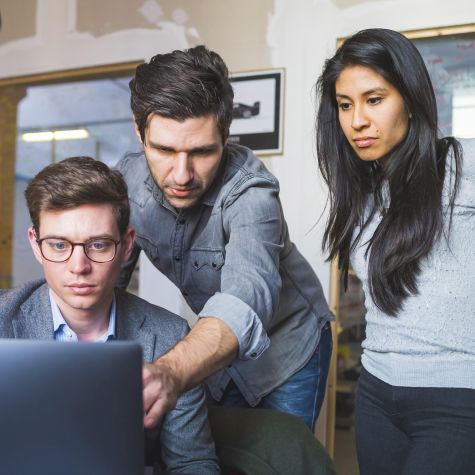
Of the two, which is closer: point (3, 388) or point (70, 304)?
point (3, 388)

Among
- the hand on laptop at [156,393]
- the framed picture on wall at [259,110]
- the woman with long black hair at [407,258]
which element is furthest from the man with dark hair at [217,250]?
the framed picture on wall at [259,110]

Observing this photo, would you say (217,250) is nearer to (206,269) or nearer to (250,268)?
(206,269)

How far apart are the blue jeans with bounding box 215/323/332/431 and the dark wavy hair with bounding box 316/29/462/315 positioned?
431 millimetres

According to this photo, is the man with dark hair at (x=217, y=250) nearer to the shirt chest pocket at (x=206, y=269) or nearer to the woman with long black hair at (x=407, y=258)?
the shirt chest pocket at (x=206, y=269)

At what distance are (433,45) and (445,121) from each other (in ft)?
1.06

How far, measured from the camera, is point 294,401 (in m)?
1.79

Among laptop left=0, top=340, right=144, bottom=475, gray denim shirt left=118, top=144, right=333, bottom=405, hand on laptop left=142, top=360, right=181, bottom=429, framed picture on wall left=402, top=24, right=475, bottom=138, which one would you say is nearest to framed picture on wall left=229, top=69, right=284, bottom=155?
framed picture on wall left=402, top=24, right=475, bottom=138

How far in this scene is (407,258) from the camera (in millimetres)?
1252

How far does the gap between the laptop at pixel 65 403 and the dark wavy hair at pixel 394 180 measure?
70 centimetres

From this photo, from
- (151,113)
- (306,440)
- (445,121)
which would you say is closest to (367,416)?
(306,440)

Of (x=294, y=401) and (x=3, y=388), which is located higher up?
(x=3, y=388)

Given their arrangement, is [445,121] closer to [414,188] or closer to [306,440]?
[414,188]

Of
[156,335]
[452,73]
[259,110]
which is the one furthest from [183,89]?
[452,73]

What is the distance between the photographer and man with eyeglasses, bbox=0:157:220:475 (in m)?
1.39
